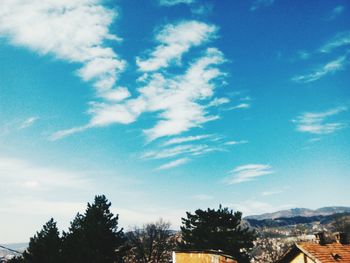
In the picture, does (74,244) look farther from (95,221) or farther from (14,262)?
(14,262)

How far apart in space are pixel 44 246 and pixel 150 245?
34.0 m

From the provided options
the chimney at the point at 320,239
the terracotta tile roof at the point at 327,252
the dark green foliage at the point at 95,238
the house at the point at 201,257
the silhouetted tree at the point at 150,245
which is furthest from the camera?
the silhouetted tree at the point at 150,245

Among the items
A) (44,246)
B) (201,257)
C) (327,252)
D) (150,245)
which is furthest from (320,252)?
(150,245)

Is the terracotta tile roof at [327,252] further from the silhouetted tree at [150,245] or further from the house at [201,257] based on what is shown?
the silhouetted tree at [150,245]

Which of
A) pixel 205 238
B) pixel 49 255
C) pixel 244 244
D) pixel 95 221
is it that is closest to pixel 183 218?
pixel 205 238

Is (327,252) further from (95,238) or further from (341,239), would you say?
(95,238)

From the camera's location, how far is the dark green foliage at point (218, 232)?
41156mm

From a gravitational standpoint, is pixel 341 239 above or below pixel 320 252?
above

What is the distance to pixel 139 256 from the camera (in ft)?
227

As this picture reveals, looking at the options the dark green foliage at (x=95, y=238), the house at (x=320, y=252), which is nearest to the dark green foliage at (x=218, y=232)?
the dark green foliage at (x=95, y=238)

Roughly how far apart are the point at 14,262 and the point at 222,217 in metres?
28.5

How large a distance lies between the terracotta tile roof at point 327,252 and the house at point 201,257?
23.8ft

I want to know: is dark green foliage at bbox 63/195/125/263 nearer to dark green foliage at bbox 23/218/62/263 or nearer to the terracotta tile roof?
dark green foliage at bbox 23/218/62/263

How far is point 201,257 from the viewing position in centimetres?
2198
